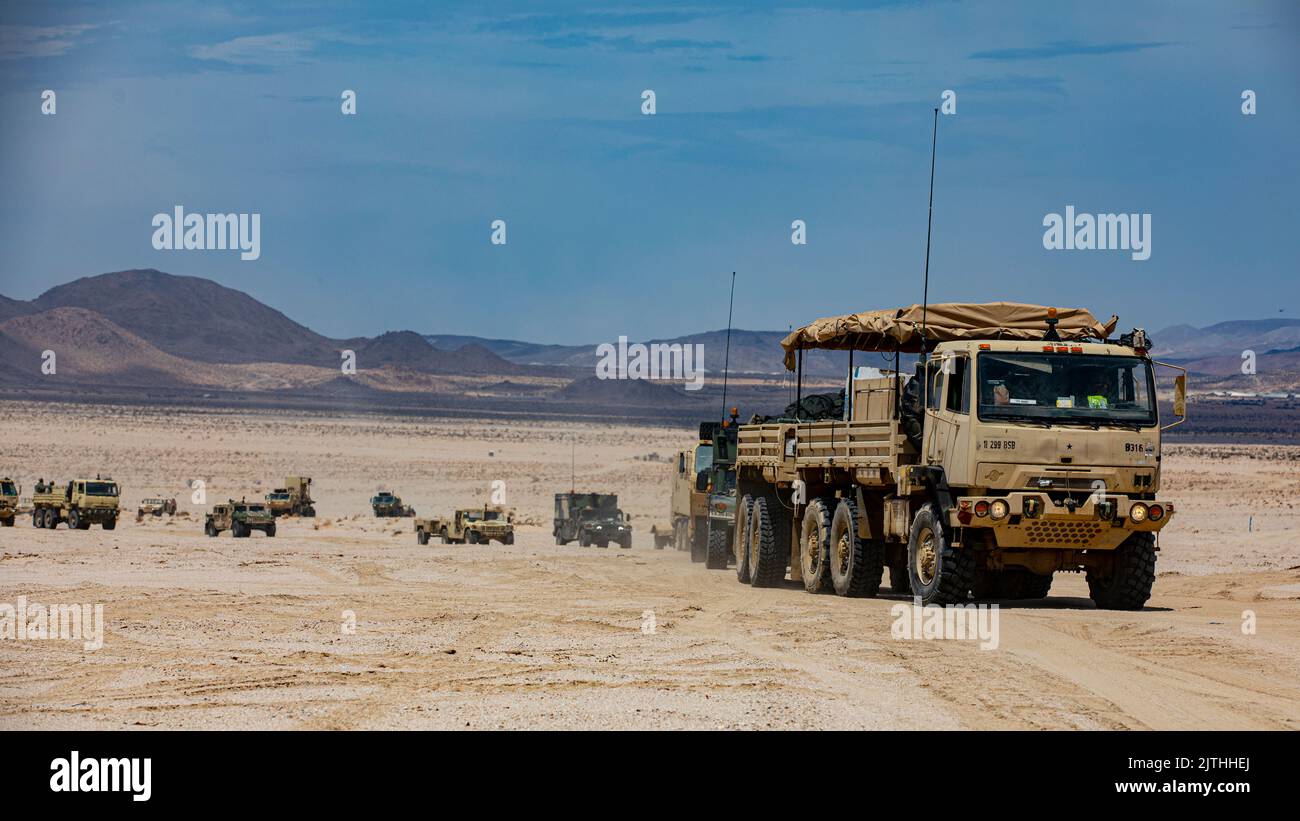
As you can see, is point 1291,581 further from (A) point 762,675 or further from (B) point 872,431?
(A) point 762,675

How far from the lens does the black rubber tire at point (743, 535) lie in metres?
29.2

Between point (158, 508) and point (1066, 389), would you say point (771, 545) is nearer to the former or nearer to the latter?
point (1066, 389)

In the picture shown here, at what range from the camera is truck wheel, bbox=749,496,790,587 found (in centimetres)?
2788

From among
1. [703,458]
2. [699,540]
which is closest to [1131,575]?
[699,540]

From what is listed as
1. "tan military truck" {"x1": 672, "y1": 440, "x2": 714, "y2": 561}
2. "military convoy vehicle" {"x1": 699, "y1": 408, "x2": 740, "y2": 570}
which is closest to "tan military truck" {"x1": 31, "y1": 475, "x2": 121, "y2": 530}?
"tan military truck" {"x1": 672, "y1": 440, "x2": 714, "y2": 561}

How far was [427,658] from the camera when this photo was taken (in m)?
17.2

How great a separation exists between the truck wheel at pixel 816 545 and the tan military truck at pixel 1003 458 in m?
0.56

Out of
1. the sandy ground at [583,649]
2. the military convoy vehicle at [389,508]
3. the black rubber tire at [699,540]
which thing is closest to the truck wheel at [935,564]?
the sandy ground at [583,649]

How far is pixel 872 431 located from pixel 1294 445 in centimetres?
11785

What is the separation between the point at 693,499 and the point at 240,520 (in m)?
15.2

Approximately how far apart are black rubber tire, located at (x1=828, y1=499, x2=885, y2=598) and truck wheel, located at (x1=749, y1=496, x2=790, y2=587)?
330cm

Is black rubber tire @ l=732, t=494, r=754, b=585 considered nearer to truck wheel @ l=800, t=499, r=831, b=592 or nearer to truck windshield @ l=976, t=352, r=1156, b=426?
truck wheel @ l=800, t=499, r=831, b=592
